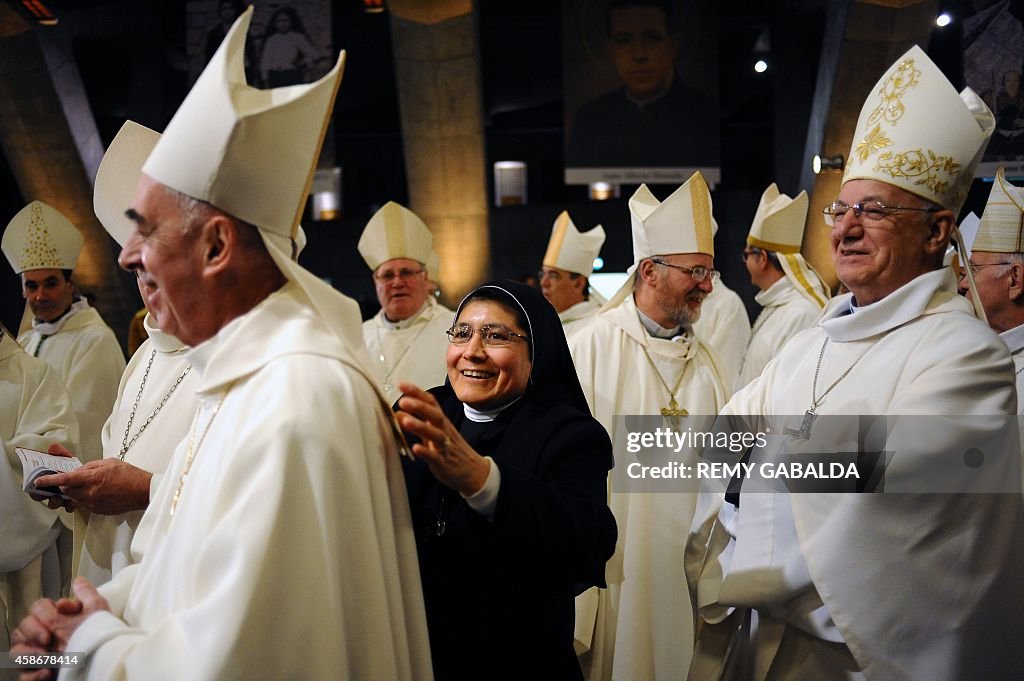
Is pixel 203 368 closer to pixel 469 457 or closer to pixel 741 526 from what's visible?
pixel 469 457

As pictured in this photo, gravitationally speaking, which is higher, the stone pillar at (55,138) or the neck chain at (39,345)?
the stone pillar at (55,138)

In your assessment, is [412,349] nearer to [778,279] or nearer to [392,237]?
[392,237]

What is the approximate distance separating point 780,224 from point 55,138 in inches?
325

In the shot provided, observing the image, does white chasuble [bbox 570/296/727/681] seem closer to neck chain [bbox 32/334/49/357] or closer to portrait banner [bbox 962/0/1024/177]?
neck chain [bbox 32/334/49/357]

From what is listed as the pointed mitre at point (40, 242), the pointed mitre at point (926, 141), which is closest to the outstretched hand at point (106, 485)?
the pointed mitre at point (926, 141)

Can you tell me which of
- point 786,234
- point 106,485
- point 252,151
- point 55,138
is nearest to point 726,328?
point 786,234

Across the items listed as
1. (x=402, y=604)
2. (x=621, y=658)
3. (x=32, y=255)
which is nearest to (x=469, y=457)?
(x=402, y=604)

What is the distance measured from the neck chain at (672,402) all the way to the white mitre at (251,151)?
9.27ft

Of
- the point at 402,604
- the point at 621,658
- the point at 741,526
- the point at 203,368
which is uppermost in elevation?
the point at 203,368

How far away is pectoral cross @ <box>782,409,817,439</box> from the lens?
2881 mm

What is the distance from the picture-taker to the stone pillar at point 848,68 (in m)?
9.65

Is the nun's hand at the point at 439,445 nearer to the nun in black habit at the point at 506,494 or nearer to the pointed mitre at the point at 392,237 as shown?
the nun in black habit at the point at 506,494

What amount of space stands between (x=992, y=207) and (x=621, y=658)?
2.55 m

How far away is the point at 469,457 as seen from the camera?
1.87m
